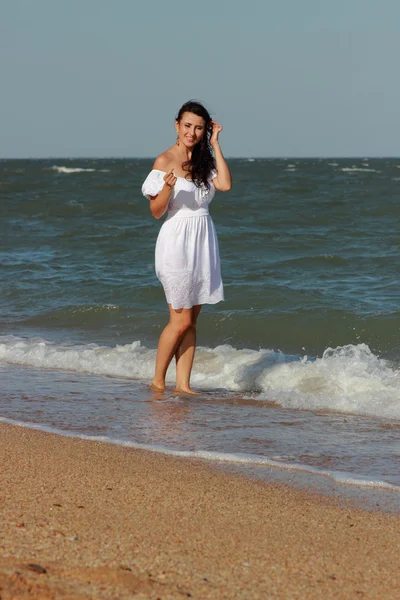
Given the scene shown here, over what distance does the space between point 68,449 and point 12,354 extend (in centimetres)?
326

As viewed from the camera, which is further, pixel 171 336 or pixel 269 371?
pixel 269 371

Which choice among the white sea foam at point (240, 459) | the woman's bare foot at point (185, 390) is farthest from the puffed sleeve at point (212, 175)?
the white sea foam at point (240, 459)

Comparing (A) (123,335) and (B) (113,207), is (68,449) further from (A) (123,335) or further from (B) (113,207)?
(B) (113,207)

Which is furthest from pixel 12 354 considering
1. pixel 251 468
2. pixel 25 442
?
pixel 251 468

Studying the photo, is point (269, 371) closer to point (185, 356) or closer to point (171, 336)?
point (185, 356)

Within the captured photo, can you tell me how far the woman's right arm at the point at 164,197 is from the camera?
498cm

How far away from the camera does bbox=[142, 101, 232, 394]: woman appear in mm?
5176

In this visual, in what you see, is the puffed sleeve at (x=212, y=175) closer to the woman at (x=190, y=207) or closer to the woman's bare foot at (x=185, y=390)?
the woman at (x=190, y=207)

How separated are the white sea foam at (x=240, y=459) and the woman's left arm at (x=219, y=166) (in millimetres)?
1785

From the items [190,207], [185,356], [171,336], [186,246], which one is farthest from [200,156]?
[185,356]

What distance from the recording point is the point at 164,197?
504 cm

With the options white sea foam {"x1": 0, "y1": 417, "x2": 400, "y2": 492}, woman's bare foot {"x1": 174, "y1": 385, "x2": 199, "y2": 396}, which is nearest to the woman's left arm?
woman's bare foot {"x1": 174, "y1": 385, "x2": 199, "y2": 396}

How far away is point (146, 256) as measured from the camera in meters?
13.7

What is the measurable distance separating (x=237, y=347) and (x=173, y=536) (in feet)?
17.1
